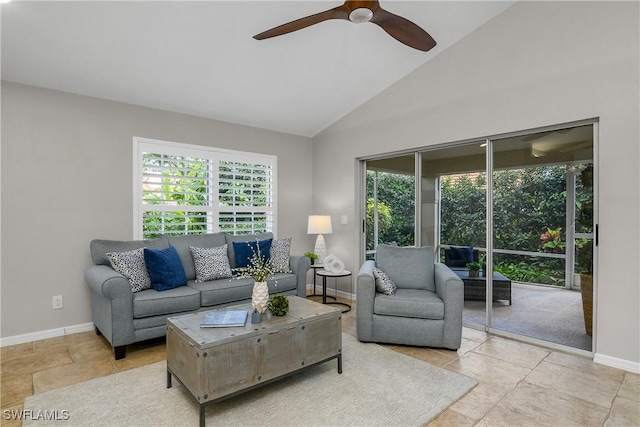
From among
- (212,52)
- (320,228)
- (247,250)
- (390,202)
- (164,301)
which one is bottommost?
(164,301)

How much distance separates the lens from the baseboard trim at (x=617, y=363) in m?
2.74

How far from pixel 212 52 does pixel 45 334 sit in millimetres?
3265

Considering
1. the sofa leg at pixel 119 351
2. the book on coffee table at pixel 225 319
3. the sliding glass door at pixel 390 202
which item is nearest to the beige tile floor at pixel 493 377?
the sofa leg at pixel 119 351

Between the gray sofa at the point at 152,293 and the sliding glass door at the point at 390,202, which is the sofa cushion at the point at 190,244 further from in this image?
the sliding glass door at the point at 390,202

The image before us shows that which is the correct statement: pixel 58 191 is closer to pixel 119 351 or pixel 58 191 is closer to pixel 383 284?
pixel 119 351

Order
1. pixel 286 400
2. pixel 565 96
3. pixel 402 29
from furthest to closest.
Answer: pixel 565 96, pixel 402 29, pixel 286 400

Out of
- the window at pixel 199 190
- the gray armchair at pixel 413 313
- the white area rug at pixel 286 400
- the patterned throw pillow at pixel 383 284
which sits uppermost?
the window at pixel 199 190

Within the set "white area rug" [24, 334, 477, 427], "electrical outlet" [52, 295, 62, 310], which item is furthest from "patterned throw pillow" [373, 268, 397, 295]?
"electrical outlet" [52, 295, 62, 310]

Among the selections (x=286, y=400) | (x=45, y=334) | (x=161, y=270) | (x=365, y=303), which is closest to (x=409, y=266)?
(x=365, y=303)

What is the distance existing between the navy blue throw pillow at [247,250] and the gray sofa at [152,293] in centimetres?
11

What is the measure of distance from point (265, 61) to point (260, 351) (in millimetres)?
2919

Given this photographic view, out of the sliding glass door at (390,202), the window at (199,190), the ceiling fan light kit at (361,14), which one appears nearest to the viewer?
the ceiling fan light kit at (361,14)

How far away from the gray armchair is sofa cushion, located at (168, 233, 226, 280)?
1.87m

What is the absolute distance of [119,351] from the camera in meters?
2.95
